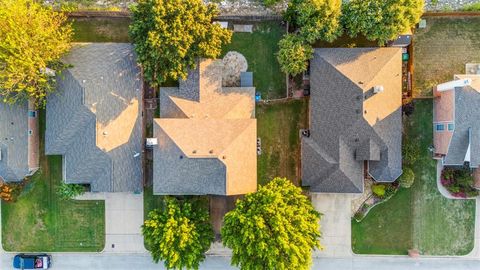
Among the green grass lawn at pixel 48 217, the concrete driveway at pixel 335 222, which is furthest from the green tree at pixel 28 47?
the concrete driveway at pixel 335 222

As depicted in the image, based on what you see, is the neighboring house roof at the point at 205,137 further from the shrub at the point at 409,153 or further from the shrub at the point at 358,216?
the shrub at the point at 409,153

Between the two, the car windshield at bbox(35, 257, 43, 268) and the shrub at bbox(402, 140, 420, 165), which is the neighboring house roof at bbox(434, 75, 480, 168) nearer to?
the shrub at bbox(402, 140, 420, 165)

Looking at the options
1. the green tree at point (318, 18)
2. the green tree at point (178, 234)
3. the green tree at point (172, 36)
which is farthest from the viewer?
the green tree at point (318, 18)

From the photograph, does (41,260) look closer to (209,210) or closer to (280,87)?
(209,210)

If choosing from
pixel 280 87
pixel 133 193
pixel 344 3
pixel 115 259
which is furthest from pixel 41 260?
pixel 344 3

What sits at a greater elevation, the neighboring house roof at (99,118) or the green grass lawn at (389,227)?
the neighboring house roof at (99,118)

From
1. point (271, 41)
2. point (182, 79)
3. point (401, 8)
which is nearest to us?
point (401, 8)
